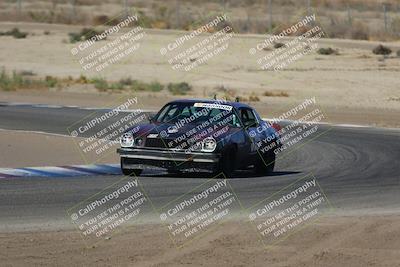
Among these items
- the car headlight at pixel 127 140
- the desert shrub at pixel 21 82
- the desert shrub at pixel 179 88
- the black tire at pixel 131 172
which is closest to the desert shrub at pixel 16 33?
the desert shrub at pixel 21 82

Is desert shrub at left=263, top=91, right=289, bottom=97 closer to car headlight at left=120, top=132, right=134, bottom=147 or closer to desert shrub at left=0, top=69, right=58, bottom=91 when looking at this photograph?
desert shrub at left=0, top=69, right=58, bottom=91

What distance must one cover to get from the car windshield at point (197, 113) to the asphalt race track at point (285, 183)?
97 cm

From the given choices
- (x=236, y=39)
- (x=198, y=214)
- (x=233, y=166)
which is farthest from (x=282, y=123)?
(x=236, y=39)

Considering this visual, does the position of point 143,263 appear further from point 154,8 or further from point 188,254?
point 154,8

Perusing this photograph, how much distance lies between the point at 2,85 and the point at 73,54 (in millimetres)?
9633

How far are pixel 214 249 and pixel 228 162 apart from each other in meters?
6.38

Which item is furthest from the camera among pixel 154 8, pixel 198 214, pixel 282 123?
pixel 154 8

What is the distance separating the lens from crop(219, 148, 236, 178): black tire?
17850 millimetres

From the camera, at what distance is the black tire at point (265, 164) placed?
19500 mm

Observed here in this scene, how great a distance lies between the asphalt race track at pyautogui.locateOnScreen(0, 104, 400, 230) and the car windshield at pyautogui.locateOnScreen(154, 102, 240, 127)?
0.97 m

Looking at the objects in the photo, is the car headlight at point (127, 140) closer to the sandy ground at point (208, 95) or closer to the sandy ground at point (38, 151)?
the sandy ground at point (38, 151)

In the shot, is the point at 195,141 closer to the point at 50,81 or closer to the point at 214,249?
the point at 214,249

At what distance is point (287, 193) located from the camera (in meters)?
16.7

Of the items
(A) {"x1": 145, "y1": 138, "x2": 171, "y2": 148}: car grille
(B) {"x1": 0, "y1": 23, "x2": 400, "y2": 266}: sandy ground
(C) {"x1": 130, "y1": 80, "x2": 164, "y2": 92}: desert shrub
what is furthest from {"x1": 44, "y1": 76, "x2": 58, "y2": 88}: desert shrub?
(A) {"x1": 145, "y1": 138, "x2": 171, "y2": 148}: car grille
